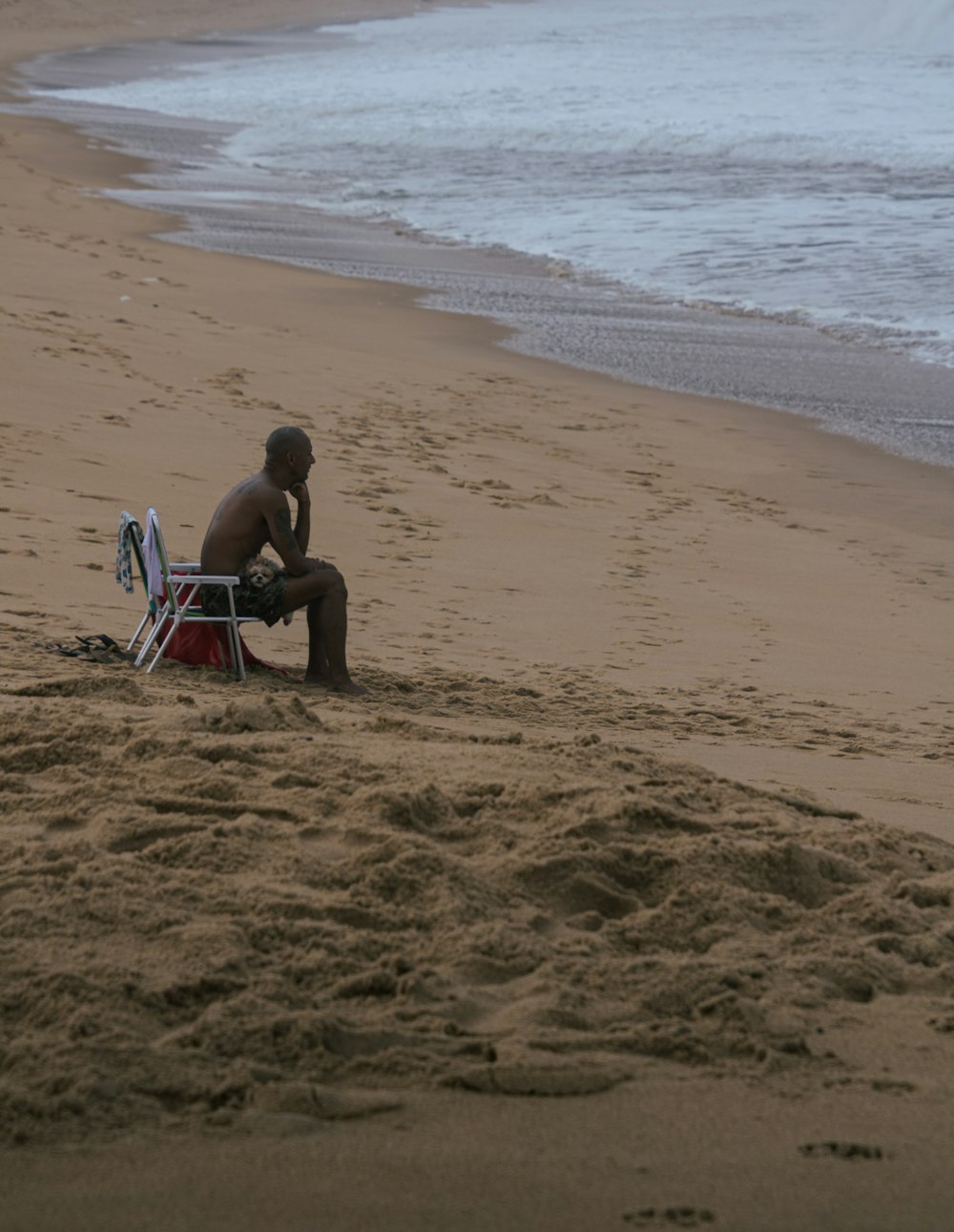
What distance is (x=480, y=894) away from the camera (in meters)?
3.55

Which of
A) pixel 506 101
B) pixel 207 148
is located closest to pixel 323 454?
pixel 207 148

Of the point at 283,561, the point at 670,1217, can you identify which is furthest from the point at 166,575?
the point at 670,1217

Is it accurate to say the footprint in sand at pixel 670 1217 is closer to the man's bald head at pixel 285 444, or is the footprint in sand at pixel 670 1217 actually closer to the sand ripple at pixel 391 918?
the sand ripple at pixel 391 918

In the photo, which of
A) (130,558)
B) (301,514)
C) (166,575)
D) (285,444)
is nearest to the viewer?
(166,575)

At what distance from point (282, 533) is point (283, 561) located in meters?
0.10

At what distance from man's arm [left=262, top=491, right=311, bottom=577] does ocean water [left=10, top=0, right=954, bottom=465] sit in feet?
21.4

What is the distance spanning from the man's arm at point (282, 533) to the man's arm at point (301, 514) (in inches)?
2.8

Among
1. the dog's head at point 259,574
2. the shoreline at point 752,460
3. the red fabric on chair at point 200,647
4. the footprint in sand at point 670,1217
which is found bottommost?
the shoreline at point 752,460

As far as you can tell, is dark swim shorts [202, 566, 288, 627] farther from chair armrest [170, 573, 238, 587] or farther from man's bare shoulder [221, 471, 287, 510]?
man's bare shoulder [221, 471, 287, 510]

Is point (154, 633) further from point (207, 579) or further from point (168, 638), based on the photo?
point (207, 579)

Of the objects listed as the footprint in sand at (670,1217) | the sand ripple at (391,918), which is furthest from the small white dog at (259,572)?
the footprint in sand at (670,1217)

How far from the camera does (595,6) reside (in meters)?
74.4

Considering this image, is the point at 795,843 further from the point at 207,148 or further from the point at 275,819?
the point at 207,148

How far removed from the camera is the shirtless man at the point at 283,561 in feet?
18.4
